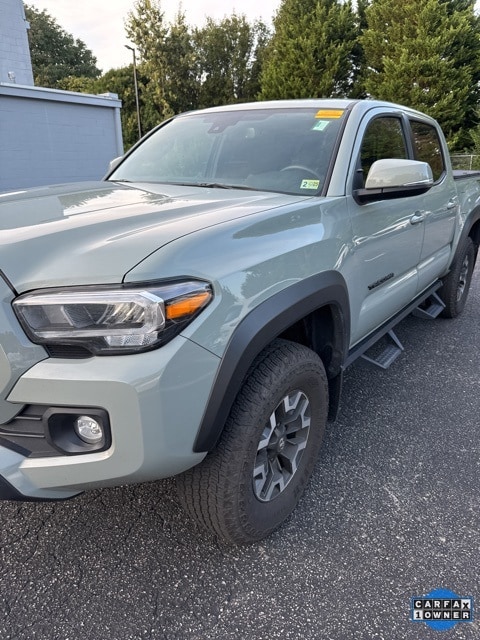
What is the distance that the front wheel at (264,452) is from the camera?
1721 mm

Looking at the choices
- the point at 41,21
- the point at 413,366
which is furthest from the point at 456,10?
the point at 41,21

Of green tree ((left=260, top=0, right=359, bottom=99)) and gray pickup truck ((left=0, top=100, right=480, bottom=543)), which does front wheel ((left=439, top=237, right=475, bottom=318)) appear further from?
green tree ((left=260, top=0, right=359, bottom=99))

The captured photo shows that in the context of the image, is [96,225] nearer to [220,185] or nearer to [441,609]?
[220,185]

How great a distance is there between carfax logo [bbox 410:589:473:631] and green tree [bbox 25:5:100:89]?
149ft

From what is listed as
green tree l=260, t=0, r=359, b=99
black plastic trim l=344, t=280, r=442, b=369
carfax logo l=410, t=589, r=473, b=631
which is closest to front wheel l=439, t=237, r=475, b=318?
black plastic trim l=344, t=280, r=442, b=369

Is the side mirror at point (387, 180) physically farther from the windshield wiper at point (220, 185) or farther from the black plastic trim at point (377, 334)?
the black plastic trim at point (377, 334)

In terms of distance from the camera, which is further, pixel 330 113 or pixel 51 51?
pixel 51 51

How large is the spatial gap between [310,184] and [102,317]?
4.58ft

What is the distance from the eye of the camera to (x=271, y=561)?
6.40 feet

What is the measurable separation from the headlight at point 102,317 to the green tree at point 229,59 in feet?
114

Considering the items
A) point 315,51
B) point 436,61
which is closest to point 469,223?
point 436,61

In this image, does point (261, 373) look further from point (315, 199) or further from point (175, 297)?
point (315, 199)

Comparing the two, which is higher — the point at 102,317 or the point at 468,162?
the point at 102,317

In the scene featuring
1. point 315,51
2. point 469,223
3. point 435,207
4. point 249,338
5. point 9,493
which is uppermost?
point 315,51
